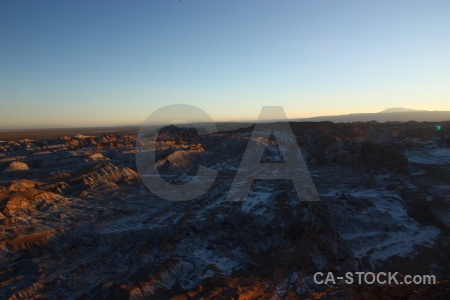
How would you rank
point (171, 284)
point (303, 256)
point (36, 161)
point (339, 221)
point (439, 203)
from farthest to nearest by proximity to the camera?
point (36, 161) < point (439, 203) < point (339, 221) < point (303, 256) < point (171, 284)

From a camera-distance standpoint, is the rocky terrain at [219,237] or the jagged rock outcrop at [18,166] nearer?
the rocky terrain at [219,237]

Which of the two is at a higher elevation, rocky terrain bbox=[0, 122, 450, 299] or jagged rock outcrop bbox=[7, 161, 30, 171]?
jagged rock outcrop bbox=[7, 161, 30, 171]

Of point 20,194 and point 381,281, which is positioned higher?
point 20,194

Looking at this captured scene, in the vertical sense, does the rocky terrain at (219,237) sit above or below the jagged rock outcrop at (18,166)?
below

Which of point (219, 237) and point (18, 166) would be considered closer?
point (219, 237)

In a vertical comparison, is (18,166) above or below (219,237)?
above

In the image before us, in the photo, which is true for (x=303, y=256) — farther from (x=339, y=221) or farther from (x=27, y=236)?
(x=27, y=236)

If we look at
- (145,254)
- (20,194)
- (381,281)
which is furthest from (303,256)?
(20,194)

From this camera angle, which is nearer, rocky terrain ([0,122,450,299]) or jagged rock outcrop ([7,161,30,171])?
rocky terrain ([0,122,450,299])
